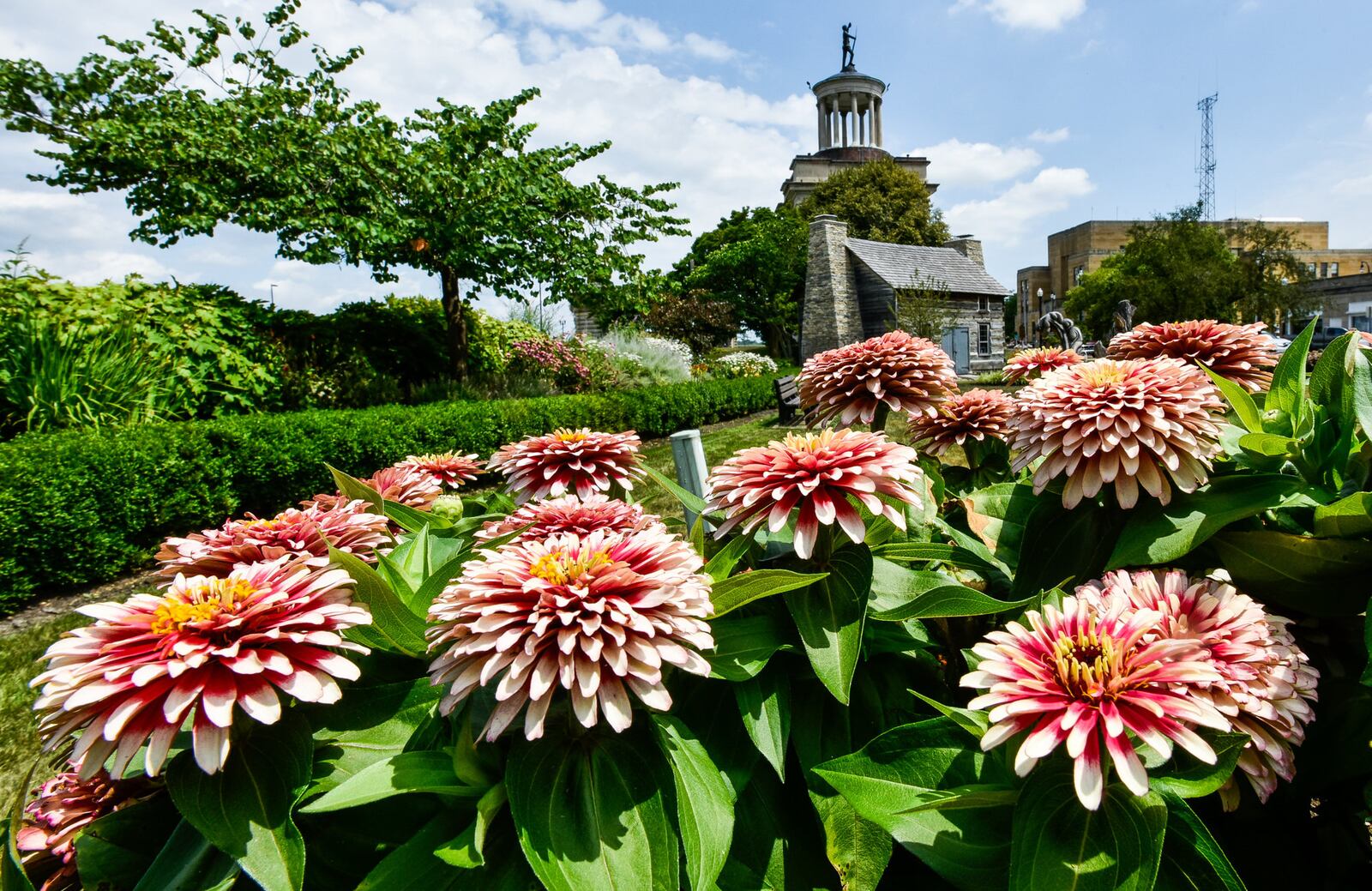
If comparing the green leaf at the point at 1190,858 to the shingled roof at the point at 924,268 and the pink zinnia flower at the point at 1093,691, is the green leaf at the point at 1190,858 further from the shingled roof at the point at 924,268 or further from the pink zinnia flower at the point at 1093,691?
the shingled roof at the point at 924,268

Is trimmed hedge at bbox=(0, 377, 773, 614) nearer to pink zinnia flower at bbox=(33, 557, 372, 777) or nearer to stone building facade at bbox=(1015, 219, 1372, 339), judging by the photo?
pink zinnia flower at bbox=(33, 557, 372, 777)

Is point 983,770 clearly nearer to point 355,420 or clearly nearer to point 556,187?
point 355,420

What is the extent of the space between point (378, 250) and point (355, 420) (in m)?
3.96

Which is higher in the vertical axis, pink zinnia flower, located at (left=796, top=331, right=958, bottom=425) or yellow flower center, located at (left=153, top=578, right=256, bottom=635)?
pink zinnia flower, located at (left=796, top=331, right=958, bottom=425)

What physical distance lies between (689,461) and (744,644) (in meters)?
1.16

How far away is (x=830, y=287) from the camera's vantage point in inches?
1137

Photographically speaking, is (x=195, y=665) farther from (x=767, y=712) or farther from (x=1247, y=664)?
(x=1247, y=664)

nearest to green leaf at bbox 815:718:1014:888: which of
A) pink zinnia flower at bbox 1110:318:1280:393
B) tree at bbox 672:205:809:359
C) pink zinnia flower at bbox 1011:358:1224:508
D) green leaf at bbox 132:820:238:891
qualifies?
pink zinnia flower at bbox 1011:358:1224:508

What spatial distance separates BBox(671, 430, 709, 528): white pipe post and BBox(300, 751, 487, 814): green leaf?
1.28 m

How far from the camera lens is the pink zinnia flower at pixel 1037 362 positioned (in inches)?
84.4

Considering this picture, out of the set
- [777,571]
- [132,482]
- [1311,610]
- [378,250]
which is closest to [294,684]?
[777,571]

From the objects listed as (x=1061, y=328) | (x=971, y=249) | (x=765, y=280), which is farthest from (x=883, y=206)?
(x=1061, y=328)

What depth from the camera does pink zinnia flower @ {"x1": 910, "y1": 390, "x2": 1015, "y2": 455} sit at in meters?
1.82

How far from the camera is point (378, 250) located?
1143cm
